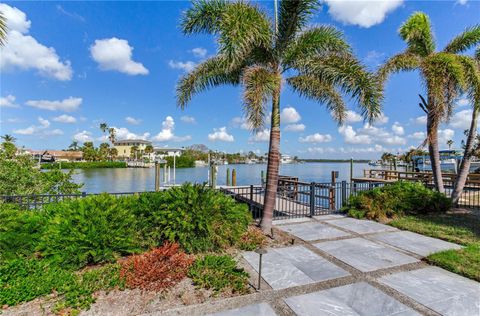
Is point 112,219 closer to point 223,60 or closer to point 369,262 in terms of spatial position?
point 223,60

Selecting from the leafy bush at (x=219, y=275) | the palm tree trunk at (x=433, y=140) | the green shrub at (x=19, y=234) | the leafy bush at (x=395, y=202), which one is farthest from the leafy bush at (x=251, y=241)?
the palm tree trunk at (x=433, y=140)

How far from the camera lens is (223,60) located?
16.9 feet

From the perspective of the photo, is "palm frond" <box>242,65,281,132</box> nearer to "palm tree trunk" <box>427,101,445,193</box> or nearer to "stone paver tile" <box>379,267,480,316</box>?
"stone paver tile" <box>379,267,480,316</box>

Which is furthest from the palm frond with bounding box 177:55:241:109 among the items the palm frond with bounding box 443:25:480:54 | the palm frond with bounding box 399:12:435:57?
the palm frond with bounding box 443:25:480:54

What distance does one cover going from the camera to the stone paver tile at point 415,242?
499 centimetres

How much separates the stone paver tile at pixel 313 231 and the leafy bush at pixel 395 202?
1.76 metres

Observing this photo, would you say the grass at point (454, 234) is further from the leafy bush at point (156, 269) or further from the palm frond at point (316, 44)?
the palm frond at point (316, 44)

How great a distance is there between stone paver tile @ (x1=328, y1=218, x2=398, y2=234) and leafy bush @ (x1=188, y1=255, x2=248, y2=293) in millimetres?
3904

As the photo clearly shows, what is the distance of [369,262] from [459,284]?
1177mm

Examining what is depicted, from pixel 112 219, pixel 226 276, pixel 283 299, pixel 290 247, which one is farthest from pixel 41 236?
pixel 290 247

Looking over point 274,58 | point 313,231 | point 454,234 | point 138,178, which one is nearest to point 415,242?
point 454,234

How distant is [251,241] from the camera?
5195mm

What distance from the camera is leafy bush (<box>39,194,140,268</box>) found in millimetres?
3803

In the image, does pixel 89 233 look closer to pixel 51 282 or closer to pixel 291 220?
pixel 51 282
